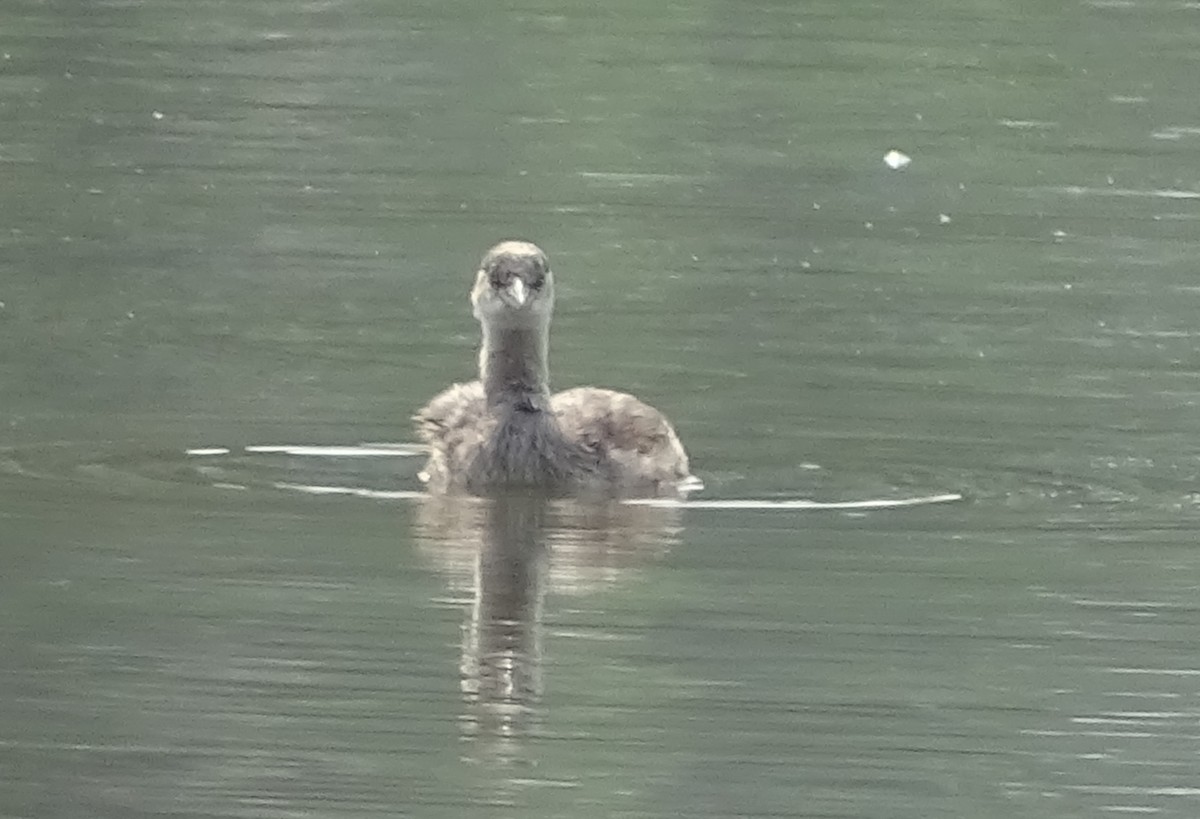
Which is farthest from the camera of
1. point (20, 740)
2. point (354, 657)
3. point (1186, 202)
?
point (1186, 202)

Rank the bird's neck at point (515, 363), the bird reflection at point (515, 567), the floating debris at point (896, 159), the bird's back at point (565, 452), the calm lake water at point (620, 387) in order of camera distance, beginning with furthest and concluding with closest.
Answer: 1. the floating debris at point (896, 159)
2. the bird's neck at point (515, 363)
3. the bird's back at point (565, 452)
4. the bird reflection at point (515, 567)
5. the calm lake water at point (620, 387)

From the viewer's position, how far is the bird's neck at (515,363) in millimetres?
11797

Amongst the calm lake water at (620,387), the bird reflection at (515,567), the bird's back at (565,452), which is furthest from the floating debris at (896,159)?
the bird reflection at (515,567)

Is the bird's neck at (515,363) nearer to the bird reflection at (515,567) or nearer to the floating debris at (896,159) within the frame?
the bird reflection at (515,567)

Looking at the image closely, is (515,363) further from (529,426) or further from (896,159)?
(896,159)

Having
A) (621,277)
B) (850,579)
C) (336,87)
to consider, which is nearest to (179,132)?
(336,87)

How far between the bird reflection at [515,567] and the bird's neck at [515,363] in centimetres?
56

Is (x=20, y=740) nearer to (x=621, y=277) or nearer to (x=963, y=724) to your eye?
(x=963, y=724)

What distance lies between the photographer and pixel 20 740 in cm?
866

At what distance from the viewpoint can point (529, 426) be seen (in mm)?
11531

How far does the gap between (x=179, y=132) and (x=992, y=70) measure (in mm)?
4435

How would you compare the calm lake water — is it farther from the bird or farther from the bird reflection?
the bird

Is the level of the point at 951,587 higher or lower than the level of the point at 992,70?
lower

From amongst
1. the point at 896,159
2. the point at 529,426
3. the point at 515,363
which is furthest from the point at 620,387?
the point at 896,159
